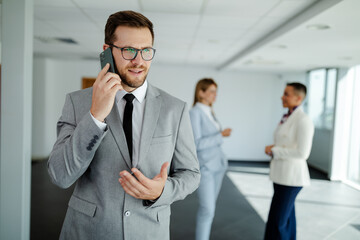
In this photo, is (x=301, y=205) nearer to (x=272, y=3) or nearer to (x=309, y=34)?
(x=309, y=34)

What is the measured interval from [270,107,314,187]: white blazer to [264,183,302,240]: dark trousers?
0.11 meters

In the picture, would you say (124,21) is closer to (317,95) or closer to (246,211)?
(246,211)

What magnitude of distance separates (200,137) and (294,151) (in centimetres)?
96

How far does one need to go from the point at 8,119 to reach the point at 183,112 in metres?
2.22

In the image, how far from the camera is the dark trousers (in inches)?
114

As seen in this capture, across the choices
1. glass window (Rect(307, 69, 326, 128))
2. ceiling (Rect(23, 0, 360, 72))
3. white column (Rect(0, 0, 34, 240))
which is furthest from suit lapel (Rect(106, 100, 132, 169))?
glass window (Rect(307, 69, 326, 128))

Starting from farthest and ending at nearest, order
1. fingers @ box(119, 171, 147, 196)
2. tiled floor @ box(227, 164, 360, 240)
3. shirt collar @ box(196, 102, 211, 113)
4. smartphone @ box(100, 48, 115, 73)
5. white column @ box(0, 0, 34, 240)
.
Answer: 1. tiled floor @ box(227, 164, 360, 240)
2. shirt collar @ box(196, 102, 211, 113)
3. white column @ box(0, 0, 34, 240)
4. smartphone @ box(100, 48, 115, 73)
5. fingers @ box(119, 171, 147, 196)

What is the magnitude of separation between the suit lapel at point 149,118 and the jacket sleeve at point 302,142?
6.69 ft

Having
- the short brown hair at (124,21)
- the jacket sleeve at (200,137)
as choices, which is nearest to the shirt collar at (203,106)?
the jacket sleeve at (200,137)

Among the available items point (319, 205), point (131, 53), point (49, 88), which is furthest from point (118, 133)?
point (49, 88)

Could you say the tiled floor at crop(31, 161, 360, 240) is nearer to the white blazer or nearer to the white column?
the white column

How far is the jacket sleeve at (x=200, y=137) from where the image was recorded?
297 centimetres

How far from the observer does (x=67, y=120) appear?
1.09 metres

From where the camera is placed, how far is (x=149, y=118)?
117 centimetres
